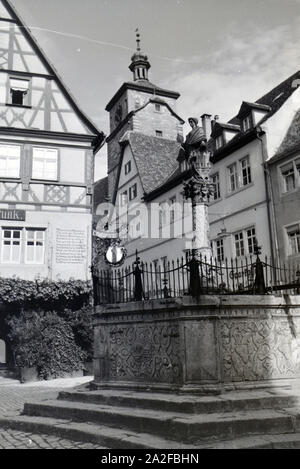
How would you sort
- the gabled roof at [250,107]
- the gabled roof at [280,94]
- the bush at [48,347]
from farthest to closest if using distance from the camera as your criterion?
1. the gabled roof at [250,107]
2. the gabled roof at [280,94]
3. the bush at [48,347]

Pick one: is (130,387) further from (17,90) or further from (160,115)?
(160,115)

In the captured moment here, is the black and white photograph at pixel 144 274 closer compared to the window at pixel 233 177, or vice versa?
the black and white photograph at pixel 144 274

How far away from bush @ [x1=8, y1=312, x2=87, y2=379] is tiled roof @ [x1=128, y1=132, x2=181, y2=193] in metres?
14.7

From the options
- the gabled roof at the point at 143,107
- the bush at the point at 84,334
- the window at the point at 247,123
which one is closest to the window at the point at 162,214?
the window at the point at 247,123

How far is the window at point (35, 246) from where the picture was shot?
18.8 m

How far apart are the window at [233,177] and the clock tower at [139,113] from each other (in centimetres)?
1870

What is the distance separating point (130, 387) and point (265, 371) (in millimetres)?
2244

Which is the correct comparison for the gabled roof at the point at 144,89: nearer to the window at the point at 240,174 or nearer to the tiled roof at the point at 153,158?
the tiled roof at the point at 153,158

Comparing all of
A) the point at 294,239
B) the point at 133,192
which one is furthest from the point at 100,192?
the point at 294,239

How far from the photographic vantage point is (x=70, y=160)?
20062 millimetres

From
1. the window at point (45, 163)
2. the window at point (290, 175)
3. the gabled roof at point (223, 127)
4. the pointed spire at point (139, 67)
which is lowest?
the window at point (290, 175)

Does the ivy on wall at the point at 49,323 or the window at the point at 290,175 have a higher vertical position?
the window at the point at 290,175
